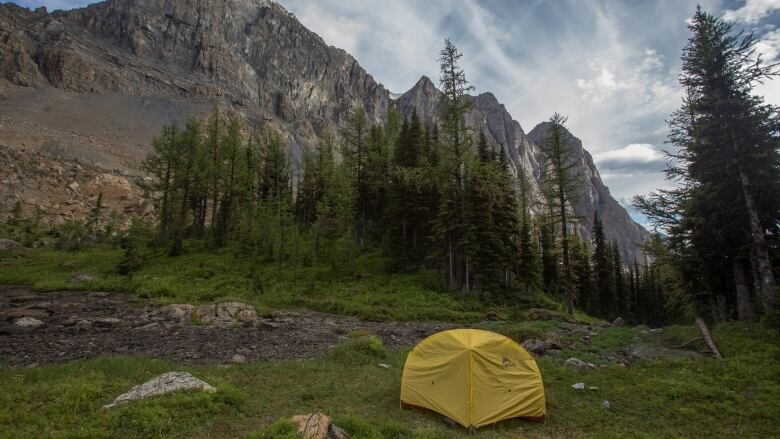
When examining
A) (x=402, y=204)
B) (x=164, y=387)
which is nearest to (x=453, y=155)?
(x=402, y=204)

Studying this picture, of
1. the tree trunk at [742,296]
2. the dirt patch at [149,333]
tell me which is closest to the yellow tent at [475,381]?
the dirt patch at [149,333]

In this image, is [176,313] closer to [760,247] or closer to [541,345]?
[541,345]

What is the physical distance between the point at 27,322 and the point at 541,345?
23.8m

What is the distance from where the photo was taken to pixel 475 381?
10117mm

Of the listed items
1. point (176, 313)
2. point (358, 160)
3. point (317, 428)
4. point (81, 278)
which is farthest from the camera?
point (358, 160)

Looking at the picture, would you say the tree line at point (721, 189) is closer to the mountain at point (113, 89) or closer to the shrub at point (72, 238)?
the mountain at point (113, 89)

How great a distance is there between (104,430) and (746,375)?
1742 cm

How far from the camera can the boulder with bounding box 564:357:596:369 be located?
572 inches

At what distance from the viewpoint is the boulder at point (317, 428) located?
288 inches

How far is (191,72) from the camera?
167 m

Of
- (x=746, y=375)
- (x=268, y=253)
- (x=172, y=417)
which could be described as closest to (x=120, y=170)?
(x=268, y=253)

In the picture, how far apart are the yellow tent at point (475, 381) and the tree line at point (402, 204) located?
65.3 feet

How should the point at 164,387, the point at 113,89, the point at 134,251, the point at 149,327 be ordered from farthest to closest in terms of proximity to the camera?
1. the point at 113,89
2. the point at 134,251
3. the point at 149,327
4. the point at 164,387

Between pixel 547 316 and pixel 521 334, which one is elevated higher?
pixel 547 316
